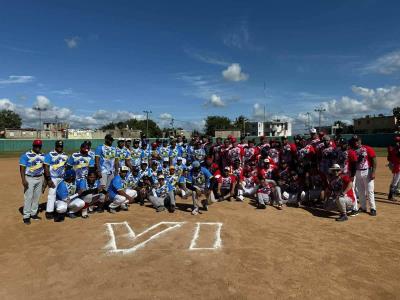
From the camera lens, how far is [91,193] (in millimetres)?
8781

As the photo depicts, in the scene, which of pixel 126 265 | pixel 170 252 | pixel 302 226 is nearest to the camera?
pixel 126 265

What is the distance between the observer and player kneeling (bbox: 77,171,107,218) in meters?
8.63

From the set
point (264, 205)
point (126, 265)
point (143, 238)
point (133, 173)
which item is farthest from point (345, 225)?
point (133, 173)

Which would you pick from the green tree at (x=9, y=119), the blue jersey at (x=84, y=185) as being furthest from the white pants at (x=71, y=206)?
the green tree at (x=9, y=119)

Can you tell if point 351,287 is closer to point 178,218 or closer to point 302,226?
point 302,226

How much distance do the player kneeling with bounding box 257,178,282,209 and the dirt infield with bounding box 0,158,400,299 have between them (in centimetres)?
107

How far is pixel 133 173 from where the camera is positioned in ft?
32.6

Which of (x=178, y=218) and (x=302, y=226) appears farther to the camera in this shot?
(x=178, y=218)

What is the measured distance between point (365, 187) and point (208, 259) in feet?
18.7

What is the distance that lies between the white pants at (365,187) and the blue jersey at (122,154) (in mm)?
6988

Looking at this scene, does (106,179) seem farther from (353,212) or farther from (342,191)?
(353,212)

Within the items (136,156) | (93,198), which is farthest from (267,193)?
(93,198)

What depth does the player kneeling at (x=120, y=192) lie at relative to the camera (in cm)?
908

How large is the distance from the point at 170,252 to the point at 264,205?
4.40 meters
